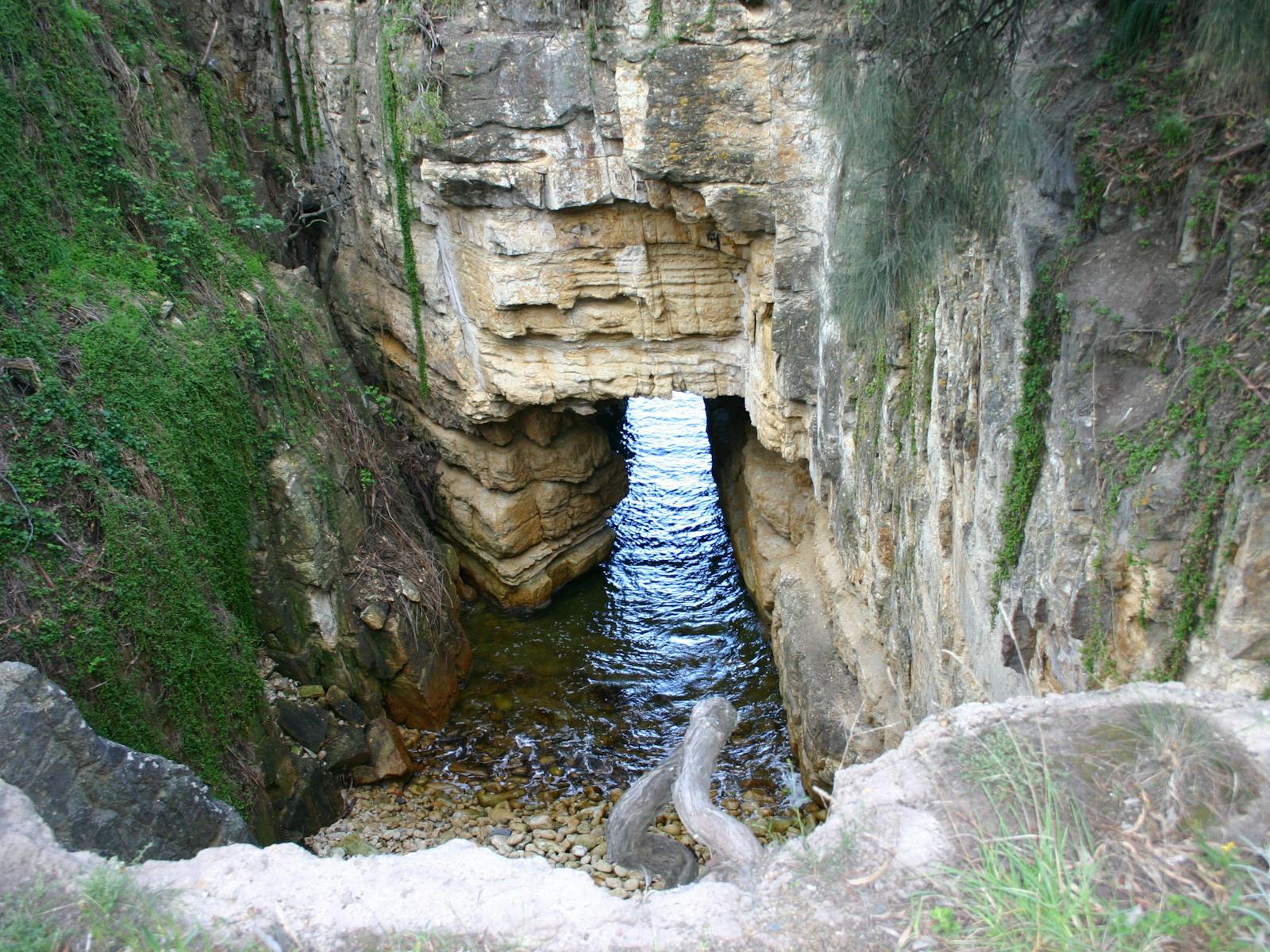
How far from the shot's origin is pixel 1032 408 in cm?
393

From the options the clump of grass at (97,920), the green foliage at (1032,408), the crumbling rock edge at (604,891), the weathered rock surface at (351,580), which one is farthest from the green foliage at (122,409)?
the green foliage at (1032,408)

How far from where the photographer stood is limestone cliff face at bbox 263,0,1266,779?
11.8 feet

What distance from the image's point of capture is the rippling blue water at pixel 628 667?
8266mm

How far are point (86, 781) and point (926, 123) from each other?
5384 millimetres

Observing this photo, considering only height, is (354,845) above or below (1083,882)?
below

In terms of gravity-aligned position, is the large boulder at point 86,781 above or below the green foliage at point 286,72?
below

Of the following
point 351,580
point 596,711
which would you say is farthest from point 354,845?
point 596,711

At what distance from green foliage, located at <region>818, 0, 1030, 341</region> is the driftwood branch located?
2.68 metres

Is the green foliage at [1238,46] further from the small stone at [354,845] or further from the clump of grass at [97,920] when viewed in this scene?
the small stone at [354,845]

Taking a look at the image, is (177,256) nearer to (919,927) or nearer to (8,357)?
(8,357)

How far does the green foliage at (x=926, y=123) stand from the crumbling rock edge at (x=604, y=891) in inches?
94.7

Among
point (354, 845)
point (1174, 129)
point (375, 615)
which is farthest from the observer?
point (375, 615)

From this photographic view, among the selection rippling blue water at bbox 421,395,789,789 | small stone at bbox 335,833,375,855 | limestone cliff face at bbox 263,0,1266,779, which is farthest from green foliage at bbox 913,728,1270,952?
small stone at bbox 335,833,375,855

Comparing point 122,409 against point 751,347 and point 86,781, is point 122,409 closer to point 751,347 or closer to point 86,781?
point 86,781
